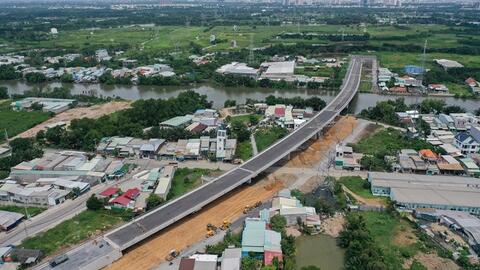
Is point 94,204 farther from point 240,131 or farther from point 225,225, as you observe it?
point 240,131

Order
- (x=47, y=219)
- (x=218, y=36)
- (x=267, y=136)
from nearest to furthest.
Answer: (x=47, y=219) < (x=267, y=136) < (x=218, y=36)

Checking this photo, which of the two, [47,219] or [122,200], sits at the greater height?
[122,200]

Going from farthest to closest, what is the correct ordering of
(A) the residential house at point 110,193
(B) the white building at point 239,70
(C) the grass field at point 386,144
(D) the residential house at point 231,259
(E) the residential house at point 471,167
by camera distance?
(B) the white building at point 239,70 < (C) the grass field at point 386,144 < (E) the residential house at point 471,167 < (A) the residential house at point 110,193 < (D) the residential house at point 231,259

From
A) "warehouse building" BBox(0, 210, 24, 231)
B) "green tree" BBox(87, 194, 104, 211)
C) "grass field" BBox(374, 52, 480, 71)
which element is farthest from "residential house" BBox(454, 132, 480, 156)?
"grass field" BBox(374, 52, 480, 71)

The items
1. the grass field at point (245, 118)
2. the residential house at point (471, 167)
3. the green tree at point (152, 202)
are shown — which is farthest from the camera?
the grass field at point (245, 118)

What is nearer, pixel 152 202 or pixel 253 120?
pixel 152 202

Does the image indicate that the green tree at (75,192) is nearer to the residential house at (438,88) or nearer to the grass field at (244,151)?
the grass field at (244,151)

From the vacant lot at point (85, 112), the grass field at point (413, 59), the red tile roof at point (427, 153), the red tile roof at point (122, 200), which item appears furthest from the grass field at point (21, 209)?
the grass field at point (413, 59)

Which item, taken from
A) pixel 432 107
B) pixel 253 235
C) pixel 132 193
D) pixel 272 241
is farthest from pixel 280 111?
pixel 272 241
